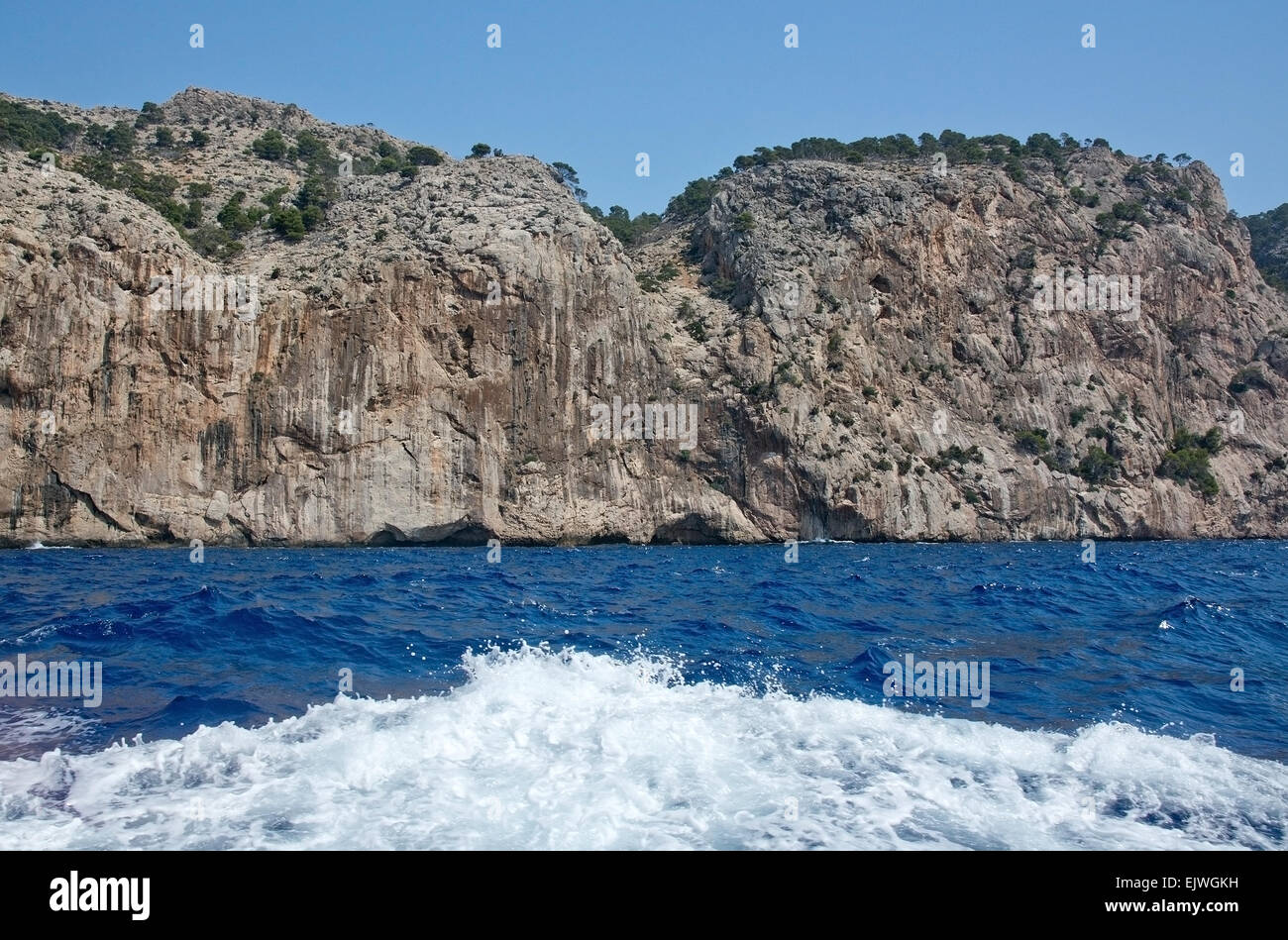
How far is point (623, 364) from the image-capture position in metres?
51.7

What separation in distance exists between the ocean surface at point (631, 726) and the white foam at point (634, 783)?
0.03 meters

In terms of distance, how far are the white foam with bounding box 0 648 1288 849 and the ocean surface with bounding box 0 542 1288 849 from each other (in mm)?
33

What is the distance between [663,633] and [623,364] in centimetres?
3679

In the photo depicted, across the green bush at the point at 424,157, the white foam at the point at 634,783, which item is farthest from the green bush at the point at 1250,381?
the white foam at the point at 634,783

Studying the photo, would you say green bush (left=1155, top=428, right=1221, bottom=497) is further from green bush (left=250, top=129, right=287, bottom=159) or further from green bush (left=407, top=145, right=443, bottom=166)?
green bush (left=250, top=129, right=287, bottom=159)

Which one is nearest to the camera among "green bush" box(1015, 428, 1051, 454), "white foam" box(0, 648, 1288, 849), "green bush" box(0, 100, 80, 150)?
"white foam" box(0, 648, 1288, 849)

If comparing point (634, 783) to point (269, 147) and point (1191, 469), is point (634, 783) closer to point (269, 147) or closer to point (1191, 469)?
point (1191, 469)

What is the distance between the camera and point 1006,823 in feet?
23.0

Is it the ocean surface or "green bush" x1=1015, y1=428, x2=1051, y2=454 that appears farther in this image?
"green bush" x1=1015, y1=428, x2=1051, y2=454

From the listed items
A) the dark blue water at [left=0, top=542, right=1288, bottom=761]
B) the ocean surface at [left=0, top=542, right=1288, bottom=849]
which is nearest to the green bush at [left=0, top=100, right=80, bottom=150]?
the dark blue water at [left=0, top=542, right=1288, bottom=761]

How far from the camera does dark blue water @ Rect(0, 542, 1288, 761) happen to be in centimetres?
1048

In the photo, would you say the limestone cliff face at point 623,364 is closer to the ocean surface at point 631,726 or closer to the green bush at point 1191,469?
the green bush at point 1191,469

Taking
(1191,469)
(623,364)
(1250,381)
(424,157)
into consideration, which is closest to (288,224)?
(424,157)

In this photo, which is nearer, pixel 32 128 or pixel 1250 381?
pixel 32 128
